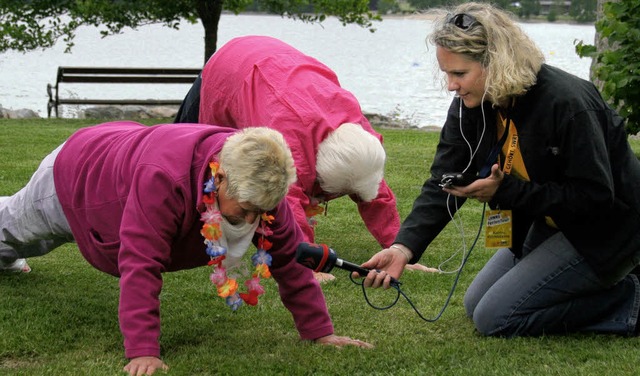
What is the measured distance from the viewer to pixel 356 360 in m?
3.94

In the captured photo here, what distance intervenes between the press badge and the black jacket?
5 cm

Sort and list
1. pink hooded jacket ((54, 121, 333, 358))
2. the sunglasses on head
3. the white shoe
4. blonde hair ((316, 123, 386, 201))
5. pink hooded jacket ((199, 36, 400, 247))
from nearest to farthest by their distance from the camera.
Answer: pink hooded jacket ((54, 121, 333, 358))
the sunglasses on head
blonde hair ((316, 123, 386, 201))
pink hooded jacket ((199, 36, 400, 247))
the white shoe

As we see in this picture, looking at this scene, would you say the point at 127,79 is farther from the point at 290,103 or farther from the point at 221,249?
the point at 221,249

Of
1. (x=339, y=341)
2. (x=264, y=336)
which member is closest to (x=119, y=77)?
(x=264, y=336)

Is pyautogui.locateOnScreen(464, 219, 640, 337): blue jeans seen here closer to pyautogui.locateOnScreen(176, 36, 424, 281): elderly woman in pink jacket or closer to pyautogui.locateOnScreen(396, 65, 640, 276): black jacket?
pyautogui.locateOnScreen(396, 65, 640, 276): black jacket

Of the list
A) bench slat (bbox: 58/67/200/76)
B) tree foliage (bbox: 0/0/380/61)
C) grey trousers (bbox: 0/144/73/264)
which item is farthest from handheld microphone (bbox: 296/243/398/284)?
bench slat (bbox: 58/67/200/76)

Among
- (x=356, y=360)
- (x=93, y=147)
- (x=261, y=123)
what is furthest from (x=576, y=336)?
(x=93, y=147)

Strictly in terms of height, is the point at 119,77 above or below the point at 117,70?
below

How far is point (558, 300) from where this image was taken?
432 centimetres

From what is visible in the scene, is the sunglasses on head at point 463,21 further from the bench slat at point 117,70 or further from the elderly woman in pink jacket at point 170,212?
the bench slat at point 117,70

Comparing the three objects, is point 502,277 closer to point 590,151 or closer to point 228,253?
point 590,151

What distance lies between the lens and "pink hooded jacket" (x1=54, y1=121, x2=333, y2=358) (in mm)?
3689

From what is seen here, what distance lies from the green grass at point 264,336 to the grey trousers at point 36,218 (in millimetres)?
316

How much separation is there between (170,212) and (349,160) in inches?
50.3
